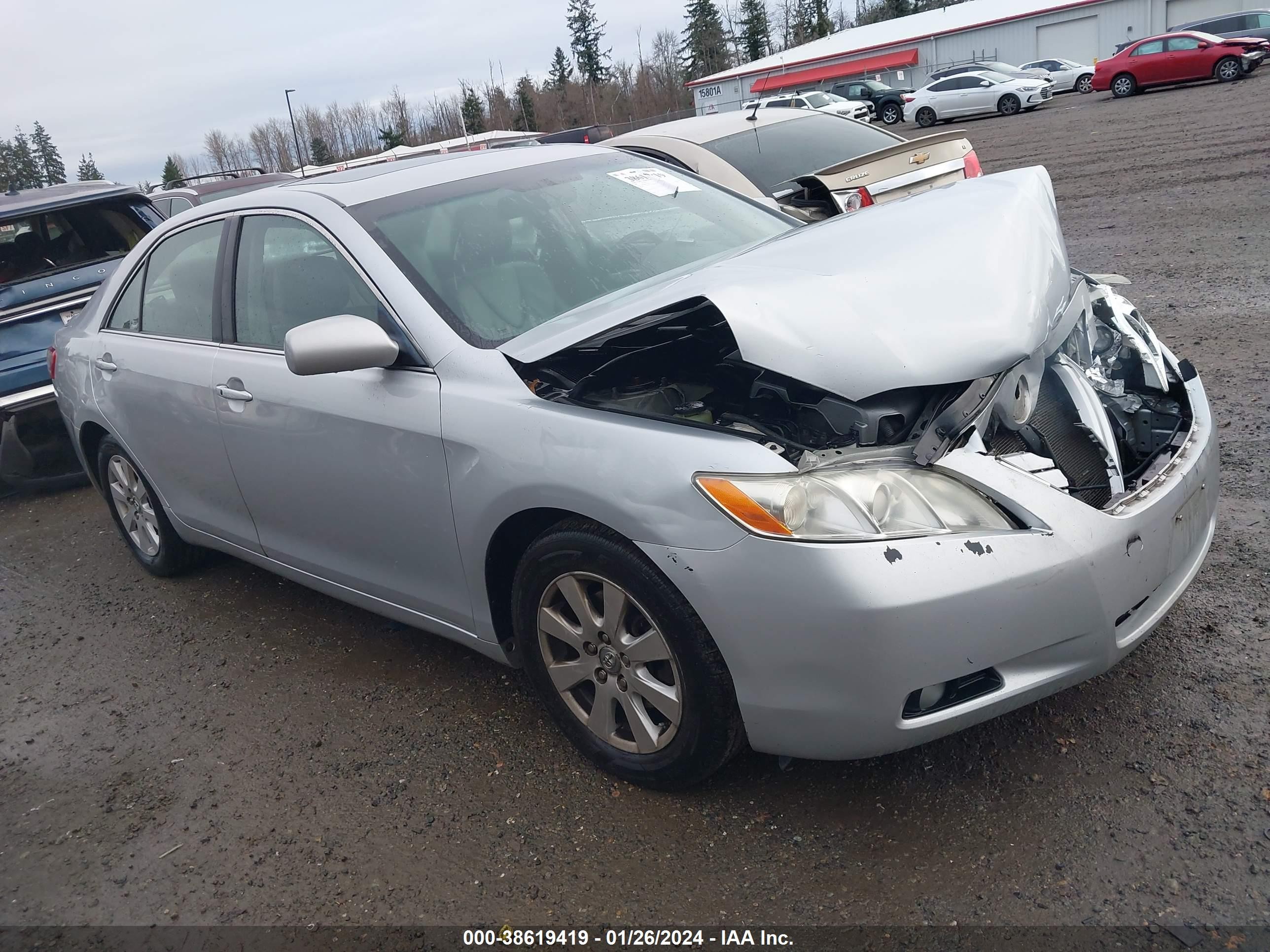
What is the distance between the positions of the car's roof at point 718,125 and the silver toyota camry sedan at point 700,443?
3549 mm

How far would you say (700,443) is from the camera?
2.36m

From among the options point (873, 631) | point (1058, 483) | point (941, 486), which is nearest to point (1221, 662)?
point (1058, 483)

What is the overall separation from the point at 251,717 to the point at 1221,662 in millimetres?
3115

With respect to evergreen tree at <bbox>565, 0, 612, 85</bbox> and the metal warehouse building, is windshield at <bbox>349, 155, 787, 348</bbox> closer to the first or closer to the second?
the metal warehouse building

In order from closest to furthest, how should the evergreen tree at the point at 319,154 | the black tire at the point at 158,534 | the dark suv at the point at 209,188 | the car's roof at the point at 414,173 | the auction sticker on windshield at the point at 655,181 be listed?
the car's roof at the point at 414,173 < the auction sticker on windshield at the point at 655,181 < the black tire at the point at 158,534 < the dark suv at the point at 209,188 < the evergreen tree at the point at 319,154

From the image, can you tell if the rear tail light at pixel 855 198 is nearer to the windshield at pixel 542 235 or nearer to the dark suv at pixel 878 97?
the windshield at pixel 542 235

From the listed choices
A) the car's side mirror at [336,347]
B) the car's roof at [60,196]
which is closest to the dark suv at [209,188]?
the car's roof at [60,196]

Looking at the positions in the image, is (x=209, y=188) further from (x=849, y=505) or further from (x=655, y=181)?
(x=849, y=505)

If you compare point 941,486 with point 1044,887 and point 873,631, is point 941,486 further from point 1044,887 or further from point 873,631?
point 1044,887

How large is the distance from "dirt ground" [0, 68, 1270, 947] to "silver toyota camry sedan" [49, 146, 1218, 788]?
285mm

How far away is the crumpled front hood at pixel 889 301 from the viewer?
2383mm

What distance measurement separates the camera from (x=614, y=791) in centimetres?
278

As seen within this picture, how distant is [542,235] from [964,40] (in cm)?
5426

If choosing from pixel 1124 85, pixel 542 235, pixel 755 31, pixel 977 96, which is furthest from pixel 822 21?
pixel 542 235
